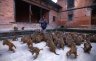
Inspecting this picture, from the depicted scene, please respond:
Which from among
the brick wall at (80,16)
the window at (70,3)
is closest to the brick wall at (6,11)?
the brick wall at (80,16)

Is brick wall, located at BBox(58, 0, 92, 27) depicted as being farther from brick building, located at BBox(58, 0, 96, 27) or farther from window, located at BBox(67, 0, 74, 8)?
window, located at BBox(67, 0, 74, 8)

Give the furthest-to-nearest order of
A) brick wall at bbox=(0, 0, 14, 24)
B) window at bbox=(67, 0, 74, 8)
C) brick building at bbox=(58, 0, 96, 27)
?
window at bbox=(67, 0, 74, 8)
brick building at bbox=(58, 0, 96, 27)
brick wall at bbox=(0, 0, 14, 24)

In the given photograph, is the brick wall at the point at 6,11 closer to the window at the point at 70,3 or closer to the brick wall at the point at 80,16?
the brick wall at the point at 80,16

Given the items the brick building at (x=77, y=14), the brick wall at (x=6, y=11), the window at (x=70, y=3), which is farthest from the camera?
the window at (x=70, y=3)

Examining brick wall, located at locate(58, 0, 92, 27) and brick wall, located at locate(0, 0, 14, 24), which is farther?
brick wall, located at locate(58, 0, 92, 27)

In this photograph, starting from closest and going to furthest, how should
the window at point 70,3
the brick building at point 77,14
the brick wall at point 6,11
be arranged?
1. the brick wall at point 6,11
2. the brick building at point 77,14
3. the window at point 70,3

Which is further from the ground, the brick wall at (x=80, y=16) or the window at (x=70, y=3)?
the window at (x=70, y=3)

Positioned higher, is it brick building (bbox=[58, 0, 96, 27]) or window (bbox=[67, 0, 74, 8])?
window (bbox=[67, 0, 74, 8])

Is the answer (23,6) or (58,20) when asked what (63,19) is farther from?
(23,6)

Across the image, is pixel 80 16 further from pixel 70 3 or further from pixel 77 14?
pixel 70 3

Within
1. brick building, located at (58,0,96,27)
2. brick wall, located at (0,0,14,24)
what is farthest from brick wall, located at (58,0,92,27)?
brick wall, located at (0,0,14,24)

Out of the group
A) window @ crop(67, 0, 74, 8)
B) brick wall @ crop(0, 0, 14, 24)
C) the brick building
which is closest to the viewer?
brick wall @ crop(0, 0, 14, 24)

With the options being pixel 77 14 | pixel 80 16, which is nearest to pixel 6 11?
pixel 80 16

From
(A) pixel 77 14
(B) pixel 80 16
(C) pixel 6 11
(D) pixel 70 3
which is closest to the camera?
(C) pixel 6 11
